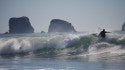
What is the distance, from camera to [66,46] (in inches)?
1310

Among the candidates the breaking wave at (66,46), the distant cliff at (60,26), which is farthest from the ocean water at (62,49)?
the distant cliff at (60,26)

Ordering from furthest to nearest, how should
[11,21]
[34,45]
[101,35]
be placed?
1. [11,21]
2. [34,45]
3. [101,35]

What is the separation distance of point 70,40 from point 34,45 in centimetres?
402

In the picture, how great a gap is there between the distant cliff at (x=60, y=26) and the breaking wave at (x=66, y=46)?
81.1 metres

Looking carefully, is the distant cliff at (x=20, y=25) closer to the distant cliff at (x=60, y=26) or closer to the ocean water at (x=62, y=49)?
the distant cliff at (x=60, y=26)

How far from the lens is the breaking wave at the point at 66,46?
96.0 feet

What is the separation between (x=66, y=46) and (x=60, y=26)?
8783 cm

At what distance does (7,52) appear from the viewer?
34.4 meters

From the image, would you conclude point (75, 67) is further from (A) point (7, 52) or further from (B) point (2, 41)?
(B) point (2, 41)

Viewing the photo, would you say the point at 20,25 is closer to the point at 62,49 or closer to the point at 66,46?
the point at 66,46

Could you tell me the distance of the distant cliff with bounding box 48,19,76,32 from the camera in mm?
119625

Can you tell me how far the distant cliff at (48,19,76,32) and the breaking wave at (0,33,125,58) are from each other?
8110 cm

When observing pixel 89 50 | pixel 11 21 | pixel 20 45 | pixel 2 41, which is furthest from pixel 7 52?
pixel 11 21

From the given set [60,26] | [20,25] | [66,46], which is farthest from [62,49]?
[20,25]
